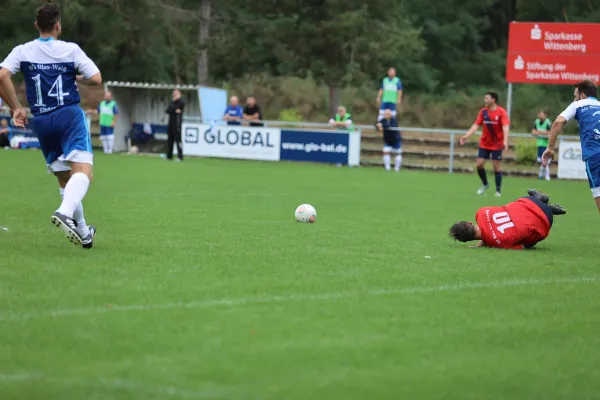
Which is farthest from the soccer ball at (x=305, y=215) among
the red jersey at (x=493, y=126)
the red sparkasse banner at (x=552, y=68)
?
the red sparkasse banner at (x=552, y=68)

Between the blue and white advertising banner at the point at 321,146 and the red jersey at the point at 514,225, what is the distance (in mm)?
19326

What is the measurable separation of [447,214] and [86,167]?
23.9 ft

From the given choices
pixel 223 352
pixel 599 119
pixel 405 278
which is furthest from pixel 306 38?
pixel 223 352

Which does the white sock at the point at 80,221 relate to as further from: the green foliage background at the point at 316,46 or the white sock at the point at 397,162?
the green foliage background at the point at 316,46

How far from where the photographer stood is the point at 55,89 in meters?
8.60

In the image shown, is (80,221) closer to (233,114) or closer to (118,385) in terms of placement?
(118,385)

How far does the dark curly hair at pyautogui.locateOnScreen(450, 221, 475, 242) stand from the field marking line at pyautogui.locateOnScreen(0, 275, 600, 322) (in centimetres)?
196

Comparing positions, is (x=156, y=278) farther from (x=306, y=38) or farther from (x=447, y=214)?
(x=306, y=38)

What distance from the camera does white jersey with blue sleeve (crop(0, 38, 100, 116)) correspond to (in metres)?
8.56

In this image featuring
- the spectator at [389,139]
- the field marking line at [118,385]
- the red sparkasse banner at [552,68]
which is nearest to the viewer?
the field marking line at [118,385]

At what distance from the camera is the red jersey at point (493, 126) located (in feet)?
61.9

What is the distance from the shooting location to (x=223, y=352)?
5.11m

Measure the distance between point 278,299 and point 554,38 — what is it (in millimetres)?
24766

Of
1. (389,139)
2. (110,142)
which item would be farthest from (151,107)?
(389,139)
